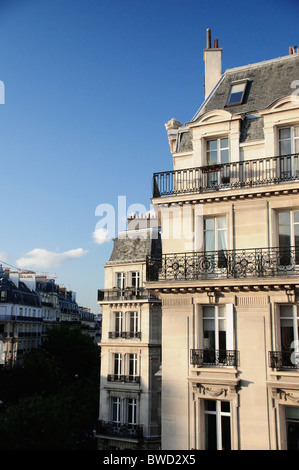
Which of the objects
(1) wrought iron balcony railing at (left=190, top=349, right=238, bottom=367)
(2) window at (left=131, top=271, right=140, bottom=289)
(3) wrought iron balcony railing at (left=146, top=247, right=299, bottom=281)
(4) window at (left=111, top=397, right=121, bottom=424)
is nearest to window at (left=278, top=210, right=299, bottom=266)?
(3) wrought iron balcony railing at (left=146, top=247, right=299, bottom=281)

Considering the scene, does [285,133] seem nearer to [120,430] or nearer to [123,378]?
[123,378]

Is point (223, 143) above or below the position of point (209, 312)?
above

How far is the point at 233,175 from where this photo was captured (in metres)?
13.6

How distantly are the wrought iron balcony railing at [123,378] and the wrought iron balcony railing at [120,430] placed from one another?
2575 millimetres

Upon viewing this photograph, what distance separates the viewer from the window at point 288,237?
12.4m

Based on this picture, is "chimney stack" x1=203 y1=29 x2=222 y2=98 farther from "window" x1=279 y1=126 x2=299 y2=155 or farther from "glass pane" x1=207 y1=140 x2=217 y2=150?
"window" x1=279 y1=126 x2=299 y2=155

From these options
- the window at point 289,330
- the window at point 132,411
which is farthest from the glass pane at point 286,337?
the window at point 132,411


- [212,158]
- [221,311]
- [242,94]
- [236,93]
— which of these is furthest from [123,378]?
[242,94]

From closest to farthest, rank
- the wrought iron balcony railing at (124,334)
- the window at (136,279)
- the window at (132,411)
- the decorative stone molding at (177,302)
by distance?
the decorative stone molding at (177,302)
the window at (132,411)
the wrought iron balcony railing at (124,334)
the window at (136,279)

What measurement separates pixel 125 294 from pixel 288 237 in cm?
1743

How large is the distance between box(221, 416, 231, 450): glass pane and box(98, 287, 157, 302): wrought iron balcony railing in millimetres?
15560

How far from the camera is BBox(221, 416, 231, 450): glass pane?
1226 centimetres

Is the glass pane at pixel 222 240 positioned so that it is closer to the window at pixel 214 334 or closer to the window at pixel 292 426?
the window at pixel 214 334

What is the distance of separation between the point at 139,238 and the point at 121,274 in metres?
3.00
